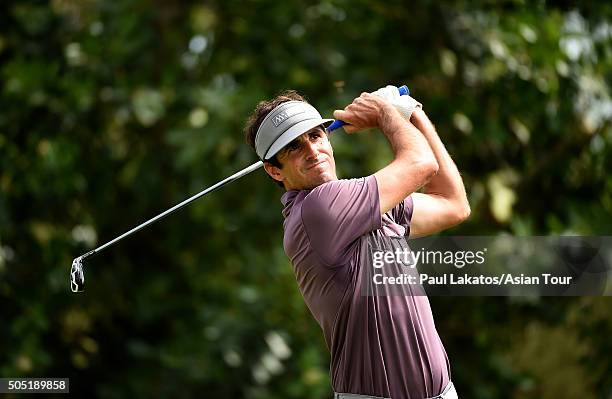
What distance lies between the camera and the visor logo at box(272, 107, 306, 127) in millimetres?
2932

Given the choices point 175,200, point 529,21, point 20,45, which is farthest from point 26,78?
point 529,21

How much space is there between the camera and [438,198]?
125 inches

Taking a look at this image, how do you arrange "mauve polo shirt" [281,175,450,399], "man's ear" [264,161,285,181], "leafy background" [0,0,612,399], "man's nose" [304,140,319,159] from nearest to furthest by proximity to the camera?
"mauve polo shirt" [281,175,450,399] → "man's nose" [304,140,319,159] → "man's ear" [264,161,285,181] → "leafy background" [0,0,612,399]

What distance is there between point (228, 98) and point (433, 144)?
3200 millimetres

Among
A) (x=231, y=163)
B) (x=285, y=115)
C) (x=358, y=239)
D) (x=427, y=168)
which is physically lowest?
(x=358, y=239)

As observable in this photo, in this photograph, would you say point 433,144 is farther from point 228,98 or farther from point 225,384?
point 225,384

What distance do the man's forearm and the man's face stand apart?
302 mm

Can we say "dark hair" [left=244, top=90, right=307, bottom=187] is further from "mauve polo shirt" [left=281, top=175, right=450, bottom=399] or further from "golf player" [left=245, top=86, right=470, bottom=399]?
"mauve polo shirt" [left=281, top=175, right=450, bottom=399]

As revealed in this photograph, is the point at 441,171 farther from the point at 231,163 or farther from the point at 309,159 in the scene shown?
the point at 231,163

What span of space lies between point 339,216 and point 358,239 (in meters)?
0.10

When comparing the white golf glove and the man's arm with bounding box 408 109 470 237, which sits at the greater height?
the white golf glove

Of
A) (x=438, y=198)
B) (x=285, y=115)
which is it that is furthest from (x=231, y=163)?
(x=285, y=115)

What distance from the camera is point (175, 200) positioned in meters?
6.88

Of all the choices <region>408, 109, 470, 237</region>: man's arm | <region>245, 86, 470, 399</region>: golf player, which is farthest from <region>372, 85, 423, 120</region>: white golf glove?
<region>408, 109, 470, 237</region>: man's arm
